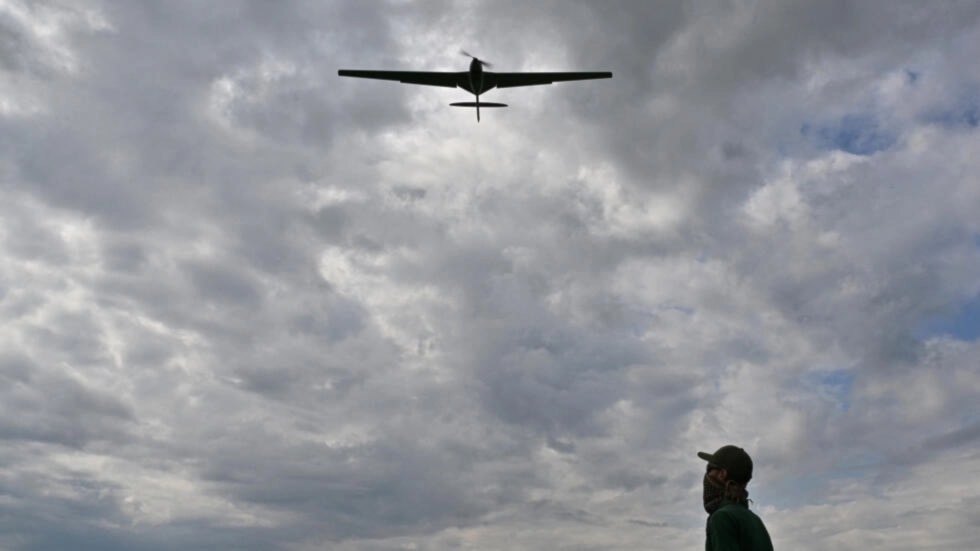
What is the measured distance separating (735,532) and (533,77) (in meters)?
74.1

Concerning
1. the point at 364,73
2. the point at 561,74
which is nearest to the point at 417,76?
the point at 364,73

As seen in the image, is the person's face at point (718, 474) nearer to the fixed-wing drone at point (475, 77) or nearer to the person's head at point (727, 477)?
the person's head at point (727, 477)

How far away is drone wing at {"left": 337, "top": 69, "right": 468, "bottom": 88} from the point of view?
76.1m

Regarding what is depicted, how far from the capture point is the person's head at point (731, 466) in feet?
32.7

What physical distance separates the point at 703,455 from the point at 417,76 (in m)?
72.6

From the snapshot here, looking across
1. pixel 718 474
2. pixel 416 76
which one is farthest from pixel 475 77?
pixel 718 474

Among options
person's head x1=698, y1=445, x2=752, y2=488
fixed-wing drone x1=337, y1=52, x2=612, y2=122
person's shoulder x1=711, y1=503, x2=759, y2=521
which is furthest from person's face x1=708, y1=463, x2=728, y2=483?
fixed-wing drone x1=337, y1=52, x2=612, y2=122

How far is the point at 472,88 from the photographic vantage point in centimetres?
7656

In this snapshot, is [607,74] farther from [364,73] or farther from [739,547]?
[739,547]

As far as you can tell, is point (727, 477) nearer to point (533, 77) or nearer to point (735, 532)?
point (735, 532)

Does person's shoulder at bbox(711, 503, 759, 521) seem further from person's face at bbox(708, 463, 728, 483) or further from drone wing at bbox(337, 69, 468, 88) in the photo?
drone wing at bbox(337, 69, 468, 88)

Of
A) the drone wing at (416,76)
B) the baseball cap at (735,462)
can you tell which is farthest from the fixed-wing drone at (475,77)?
the baseball cap at (735,462)

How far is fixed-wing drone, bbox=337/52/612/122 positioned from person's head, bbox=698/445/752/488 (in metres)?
66.4

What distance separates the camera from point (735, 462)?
32.8ft
